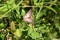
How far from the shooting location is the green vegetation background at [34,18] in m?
1.72

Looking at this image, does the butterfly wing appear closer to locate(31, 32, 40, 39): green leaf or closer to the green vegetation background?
the green vegetation background

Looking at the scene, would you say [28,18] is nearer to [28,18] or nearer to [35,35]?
[28,18]

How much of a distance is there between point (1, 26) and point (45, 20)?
52 cm

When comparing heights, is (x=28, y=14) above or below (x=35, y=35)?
above

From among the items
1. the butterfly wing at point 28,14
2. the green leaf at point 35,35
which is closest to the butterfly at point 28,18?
the butterfly wing at point 28,14

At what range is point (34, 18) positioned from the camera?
74.5 inches

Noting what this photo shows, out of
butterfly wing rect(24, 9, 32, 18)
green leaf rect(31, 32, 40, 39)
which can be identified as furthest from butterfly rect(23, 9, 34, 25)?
green leaf rect(31, 32, 40, 39)

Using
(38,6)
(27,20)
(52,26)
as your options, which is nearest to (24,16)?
(27,20)

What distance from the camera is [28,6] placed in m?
1.95

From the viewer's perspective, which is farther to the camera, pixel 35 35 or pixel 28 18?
pixel 28 18

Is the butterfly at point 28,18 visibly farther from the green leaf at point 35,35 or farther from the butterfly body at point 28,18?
the green leaf at point 35,35

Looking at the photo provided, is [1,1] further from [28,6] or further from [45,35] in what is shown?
[45,35]

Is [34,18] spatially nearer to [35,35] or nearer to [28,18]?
[28,18]

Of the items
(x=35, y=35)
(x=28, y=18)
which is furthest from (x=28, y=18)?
(x=35, y=35)
